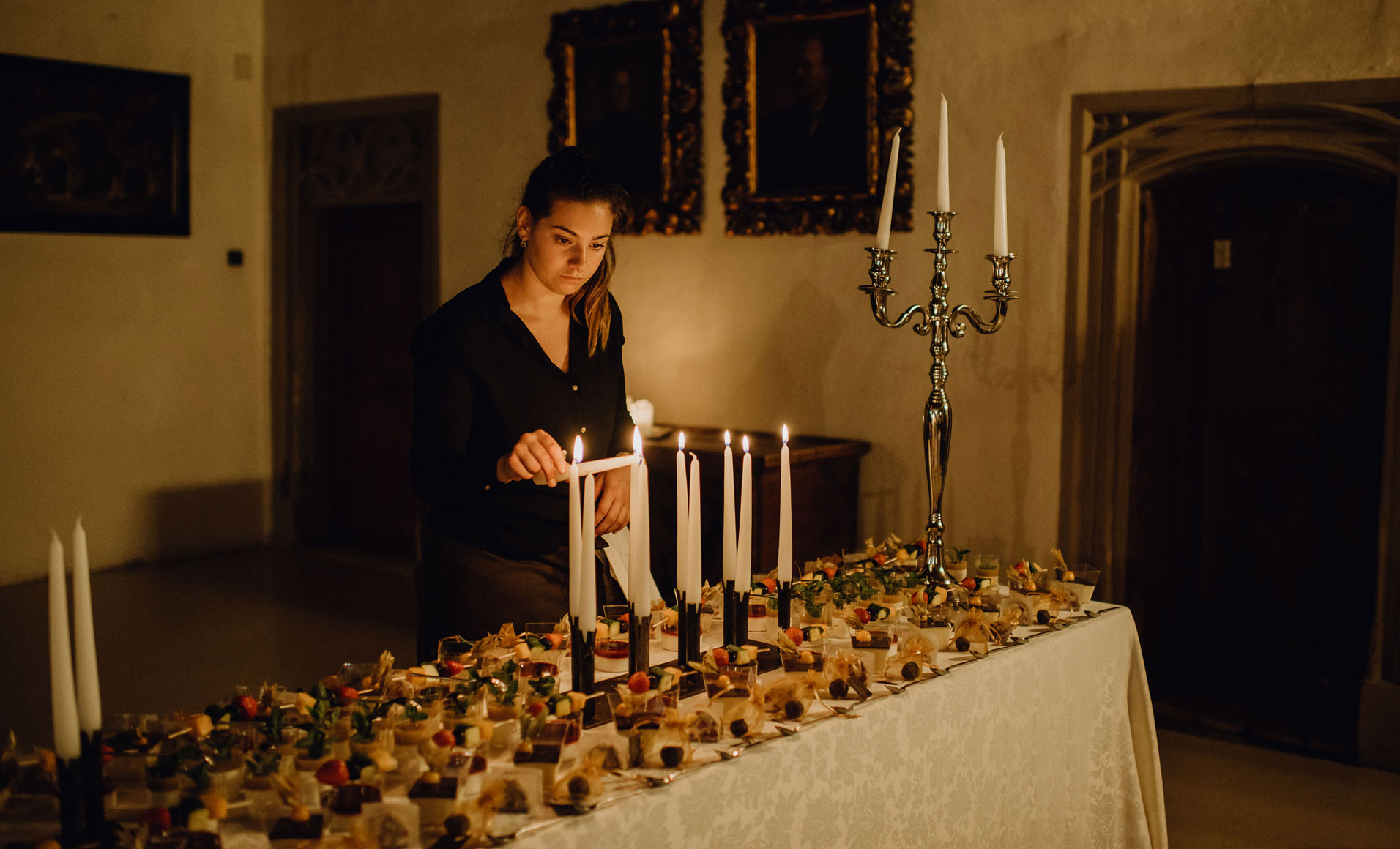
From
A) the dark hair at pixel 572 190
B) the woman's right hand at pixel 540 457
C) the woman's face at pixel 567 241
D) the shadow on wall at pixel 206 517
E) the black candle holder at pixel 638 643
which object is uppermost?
the dark hair at pixel 572 190

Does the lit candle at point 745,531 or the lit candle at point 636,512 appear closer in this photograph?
the lit candle at point 636,512

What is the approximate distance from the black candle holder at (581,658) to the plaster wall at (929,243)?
9.89 feet

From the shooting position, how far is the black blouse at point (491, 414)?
2.32 metres

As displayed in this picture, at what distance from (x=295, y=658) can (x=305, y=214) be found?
10.3 ft

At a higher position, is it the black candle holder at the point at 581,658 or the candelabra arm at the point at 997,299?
the candelabra arm at the point at 997,299

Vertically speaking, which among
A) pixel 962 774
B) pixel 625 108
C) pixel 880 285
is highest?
pixel 625 108

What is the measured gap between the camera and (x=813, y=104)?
4855 mm

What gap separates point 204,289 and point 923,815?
594 centimetres

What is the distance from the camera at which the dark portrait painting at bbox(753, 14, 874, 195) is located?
4727 mm

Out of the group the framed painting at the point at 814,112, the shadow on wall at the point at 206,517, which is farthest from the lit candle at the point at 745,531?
the shadow on wall at the point at 206,517

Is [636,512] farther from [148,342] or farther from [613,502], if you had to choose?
[148,342]

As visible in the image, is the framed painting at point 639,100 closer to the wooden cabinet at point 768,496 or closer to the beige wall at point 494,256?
the beige wall at point 494,256

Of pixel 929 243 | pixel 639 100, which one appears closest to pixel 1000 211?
pixel 929 243

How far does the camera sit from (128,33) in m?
6.24
